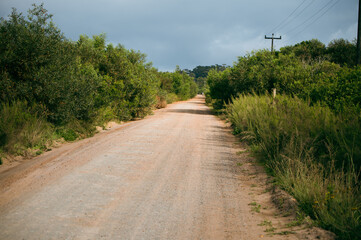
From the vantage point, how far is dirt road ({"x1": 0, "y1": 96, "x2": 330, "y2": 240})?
366 cm

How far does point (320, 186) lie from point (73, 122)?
32.4 feet

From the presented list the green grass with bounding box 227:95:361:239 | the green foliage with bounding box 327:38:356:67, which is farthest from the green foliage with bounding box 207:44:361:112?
the green foliage with bounding box 327:38:356:67

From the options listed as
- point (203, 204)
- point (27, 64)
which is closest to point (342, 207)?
point (203, 204)

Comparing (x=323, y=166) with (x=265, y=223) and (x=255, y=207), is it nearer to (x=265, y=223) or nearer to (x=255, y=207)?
(x=255, y=207)

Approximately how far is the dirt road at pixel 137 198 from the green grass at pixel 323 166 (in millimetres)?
553

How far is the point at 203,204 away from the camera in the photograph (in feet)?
15.1

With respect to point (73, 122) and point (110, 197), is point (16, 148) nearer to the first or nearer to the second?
point (73, 122)

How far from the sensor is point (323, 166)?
497 cm

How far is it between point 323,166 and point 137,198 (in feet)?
11.6

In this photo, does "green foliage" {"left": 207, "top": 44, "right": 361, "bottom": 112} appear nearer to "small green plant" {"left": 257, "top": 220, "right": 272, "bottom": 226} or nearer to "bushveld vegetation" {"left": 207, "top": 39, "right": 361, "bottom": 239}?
"bushveld vegetation" {"left": 207, "top": 39, "right": 361, "bottom": 239}

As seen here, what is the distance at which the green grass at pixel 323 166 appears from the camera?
3.77m

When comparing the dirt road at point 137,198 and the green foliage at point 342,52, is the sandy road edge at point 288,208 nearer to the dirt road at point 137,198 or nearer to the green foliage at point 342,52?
the dirt road at point 137,198

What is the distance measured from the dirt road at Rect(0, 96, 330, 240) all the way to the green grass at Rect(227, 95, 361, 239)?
1.81 feet

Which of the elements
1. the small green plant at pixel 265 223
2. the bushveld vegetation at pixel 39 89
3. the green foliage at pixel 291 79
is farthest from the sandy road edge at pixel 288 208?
the bushveld vegetation at pixel 39 89
